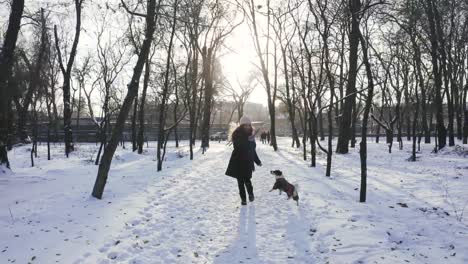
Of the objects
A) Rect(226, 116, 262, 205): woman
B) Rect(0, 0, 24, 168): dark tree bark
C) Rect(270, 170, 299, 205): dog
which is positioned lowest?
Rect(270, 170, 299, 205): dog

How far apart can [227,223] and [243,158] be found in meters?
1.80

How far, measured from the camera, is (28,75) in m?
31.0

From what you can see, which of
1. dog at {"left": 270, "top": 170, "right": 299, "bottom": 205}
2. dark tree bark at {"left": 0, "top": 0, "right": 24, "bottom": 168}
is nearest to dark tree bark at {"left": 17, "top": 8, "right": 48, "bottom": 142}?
dark tree bark at {"left": 0, "top": 0, "right": 24, "bottom": 168}

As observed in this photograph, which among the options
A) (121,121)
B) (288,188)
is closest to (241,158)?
(288,188)

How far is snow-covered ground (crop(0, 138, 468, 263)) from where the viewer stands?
499 cm

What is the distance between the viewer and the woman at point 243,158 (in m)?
8.11

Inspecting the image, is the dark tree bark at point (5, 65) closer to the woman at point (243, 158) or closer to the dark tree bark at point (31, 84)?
the woman at point (243, 158)

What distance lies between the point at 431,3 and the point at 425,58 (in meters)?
8.81

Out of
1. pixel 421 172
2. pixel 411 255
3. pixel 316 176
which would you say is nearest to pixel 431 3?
pixel 421 172

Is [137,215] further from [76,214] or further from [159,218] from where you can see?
[76,214]

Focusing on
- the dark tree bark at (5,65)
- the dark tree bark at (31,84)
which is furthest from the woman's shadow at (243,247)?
the dark tree bark at (31,84)

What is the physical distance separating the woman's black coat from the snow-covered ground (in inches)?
26.9

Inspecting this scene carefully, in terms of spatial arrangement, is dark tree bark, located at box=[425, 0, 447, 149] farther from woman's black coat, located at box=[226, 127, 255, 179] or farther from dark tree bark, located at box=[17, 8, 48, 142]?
dark tree bark, located at box=[17, 8, 48, 142]

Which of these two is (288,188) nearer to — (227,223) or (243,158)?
(243,158)
